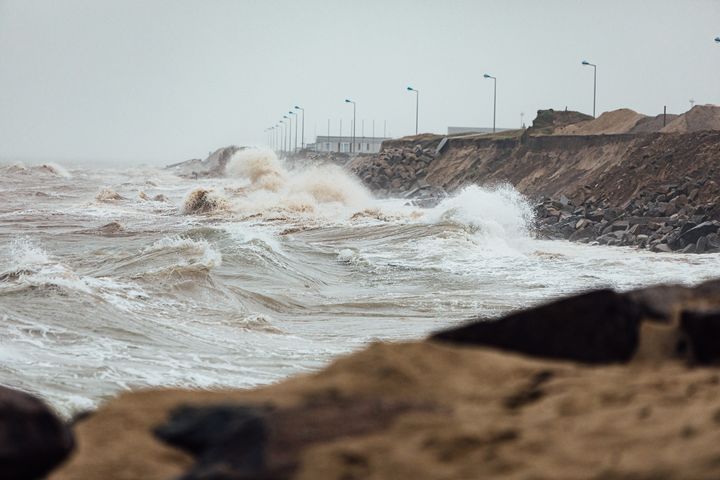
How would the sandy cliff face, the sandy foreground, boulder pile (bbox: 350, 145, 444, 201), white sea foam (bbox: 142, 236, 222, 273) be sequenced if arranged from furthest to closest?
boulder pile (bbox: 350, 145, 444, 201) → the sandy cliff face → white sea foam (bbox: 142, 236, 222, 273) → the sandy foreground

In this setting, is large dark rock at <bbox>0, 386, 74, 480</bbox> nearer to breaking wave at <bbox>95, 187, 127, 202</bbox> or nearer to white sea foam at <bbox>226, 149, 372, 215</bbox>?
white sea foam at <bbox>226, 149, 372, 215</bbox>

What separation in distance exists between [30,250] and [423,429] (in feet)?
74.9

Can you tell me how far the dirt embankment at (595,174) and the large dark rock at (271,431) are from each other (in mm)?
24186

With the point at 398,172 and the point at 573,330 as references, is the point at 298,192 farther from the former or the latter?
the point at 573,330

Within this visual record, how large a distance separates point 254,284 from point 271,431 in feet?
56.1

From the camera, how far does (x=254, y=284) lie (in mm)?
20734

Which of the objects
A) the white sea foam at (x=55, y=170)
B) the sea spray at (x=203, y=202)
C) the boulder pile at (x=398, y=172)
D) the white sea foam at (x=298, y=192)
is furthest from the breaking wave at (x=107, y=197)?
the white sea foam at (x=55, y=170)

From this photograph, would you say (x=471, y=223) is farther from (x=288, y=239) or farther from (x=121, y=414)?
(x=121, y=414)

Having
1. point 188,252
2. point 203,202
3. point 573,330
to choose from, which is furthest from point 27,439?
point 203,202

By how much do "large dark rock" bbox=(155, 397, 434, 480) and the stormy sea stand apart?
560 centimetres

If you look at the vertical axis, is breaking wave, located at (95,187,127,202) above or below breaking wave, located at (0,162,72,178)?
below

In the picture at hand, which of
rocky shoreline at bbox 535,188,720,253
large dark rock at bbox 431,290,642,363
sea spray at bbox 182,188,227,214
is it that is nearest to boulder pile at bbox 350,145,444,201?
sea spray at bbox 182,188,227,214

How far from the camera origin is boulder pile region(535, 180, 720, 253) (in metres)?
27.5

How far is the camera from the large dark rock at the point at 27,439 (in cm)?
398
